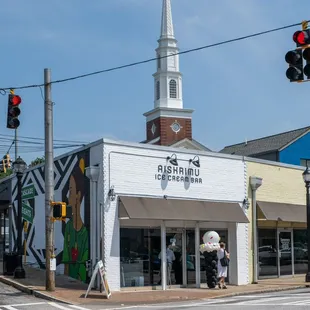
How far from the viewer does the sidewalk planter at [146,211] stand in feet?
68.2

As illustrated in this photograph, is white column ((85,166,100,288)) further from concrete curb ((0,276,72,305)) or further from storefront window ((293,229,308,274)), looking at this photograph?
storefront window ((293,229,308,274))

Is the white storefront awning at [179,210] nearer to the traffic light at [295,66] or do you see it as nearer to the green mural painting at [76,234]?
the green mural painting at [76,234]

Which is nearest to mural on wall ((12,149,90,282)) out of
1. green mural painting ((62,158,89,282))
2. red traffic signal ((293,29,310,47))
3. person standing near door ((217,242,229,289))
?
green mural painting ((62,158,89,282))

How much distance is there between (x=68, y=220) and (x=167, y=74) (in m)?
52.2

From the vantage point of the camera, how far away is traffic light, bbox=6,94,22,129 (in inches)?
676

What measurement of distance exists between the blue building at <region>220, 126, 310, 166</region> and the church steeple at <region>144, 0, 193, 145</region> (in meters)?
29.6

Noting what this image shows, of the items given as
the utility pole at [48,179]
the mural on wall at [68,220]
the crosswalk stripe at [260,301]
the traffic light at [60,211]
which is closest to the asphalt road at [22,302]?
the utility pole at [48,179]

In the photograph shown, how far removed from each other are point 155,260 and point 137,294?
6.80 ft

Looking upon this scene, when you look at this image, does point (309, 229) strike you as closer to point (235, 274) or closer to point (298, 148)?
point (235, 274)

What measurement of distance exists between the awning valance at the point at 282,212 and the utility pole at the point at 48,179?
9.39 m

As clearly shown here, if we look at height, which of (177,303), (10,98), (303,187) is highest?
(10,98)

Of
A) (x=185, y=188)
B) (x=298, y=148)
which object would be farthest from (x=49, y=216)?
(x=298, y=148)

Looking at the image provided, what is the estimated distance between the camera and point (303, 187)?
2830 cm

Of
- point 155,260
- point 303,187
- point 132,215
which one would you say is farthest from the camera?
point 303,187
